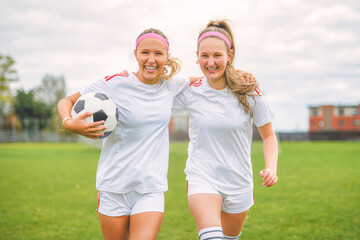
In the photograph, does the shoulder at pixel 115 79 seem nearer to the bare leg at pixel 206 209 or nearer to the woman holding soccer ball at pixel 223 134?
the woman holding soccer ball at pixel 223 134

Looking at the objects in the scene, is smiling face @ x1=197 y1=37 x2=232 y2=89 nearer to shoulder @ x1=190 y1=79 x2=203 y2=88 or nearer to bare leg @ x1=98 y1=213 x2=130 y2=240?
shoulder @ x1=190 y1=79 x2=203 y2=88

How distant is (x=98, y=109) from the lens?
311cm

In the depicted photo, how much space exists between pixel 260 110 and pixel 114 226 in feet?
5.92

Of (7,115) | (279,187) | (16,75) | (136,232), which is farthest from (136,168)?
(7,115)

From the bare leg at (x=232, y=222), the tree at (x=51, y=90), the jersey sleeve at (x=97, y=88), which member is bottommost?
the bare leg at (x=232, y=222)

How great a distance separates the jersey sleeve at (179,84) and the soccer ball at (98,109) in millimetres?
736

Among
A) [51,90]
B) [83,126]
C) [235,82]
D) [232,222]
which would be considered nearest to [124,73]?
[83,126]

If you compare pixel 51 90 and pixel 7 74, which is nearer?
pixel 7 74

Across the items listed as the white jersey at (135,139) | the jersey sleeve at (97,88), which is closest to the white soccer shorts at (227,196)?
the white jersey at (135,139)

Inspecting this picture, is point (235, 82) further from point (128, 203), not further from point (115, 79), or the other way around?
point (128, 203)

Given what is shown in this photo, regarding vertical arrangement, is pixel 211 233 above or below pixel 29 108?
below

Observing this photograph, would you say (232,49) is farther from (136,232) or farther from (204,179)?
(136,232)

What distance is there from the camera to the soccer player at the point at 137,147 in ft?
10.6

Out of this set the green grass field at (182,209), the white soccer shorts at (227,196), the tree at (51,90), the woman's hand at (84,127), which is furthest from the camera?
the tree at (51,90)
